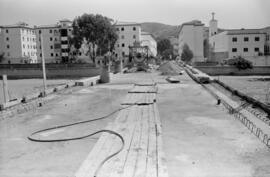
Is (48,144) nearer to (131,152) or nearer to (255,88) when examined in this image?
(131,152)

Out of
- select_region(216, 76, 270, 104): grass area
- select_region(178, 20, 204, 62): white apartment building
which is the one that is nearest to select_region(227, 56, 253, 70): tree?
select_region(216, 76, 270, 104): grass area

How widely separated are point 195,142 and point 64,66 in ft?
123

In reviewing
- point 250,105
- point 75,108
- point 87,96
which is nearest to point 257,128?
point 250,105

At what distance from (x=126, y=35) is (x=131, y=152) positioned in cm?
5303

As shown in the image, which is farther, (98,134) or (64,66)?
(64,66)

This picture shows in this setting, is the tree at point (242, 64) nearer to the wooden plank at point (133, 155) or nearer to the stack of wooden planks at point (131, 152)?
the stack of wooden planks at point (131, 152)

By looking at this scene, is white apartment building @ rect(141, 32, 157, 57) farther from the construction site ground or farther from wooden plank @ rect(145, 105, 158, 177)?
wooden plank @ rect(145, 105, 158, 177)

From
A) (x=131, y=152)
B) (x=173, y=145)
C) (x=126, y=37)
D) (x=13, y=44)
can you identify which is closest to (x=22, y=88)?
(x=173, y=145)

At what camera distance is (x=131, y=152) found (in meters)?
4.78

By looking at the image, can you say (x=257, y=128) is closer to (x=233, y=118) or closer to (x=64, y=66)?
(x=233, y=118)

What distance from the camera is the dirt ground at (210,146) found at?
14.0ft

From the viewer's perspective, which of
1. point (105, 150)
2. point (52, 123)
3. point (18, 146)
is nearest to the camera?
point (105, 150)

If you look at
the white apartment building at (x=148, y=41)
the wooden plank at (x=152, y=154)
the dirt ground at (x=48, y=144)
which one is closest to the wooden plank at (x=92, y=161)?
the dirt ground at (x=48, y=144)

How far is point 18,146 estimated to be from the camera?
5562 mm
